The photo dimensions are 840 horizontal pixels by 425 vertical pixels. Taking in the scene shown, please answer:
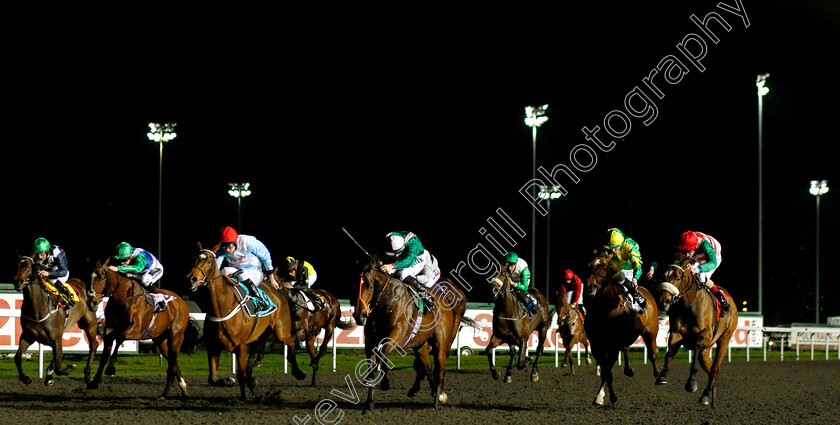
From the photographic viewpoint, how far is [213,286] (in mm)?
8930

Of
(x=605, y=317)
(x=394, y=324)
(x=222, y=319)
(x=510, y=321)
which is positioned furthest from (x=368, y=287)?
(x=510, y=321)

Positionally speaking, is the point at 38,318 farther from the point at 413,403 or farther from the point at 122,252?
the point at 413,403

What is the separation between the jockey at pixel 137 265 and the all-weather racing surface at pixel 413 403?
4.60 feet

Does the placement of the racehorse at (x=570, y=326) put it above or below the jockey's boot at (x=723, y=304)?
below

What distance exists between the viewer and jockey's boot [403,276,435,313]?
8938 mm

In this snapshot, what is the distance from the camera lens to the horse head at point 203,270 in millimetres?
8523

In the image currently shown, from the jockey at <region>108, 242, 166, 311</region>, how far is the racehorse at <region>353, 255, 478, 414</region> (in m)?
3.64

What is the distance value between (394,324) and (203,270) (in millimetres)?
2166

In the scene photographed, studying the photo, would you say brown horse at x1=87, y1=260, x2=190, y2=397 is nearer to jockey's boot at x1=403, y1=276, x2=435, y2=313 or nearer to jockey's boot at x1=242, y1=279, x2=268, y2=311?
jockey's boot at x1=242, y1=279, x2=268, y2=311

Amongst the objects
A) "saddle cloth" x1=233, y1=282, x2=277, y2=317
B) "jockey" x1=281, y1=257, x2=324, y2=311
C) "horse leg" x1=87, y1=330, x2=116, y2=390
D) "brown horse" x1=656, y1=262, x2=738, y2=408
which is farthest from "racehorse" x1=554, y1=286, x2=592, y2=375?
"horse leg" x1=87, y1=330, x2=116, y2=390

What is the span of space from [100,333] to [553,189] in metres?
27.0

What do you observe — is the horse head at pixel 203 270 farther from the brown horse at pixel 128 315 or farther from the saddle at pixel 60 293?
the saddle at pixel 60 293

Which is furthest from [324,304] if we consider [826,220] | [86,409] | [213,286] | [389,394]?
[826,220]

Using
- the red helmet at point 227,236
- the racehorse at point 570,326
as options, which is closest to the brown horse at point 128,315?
the red helmet at point 227,236
